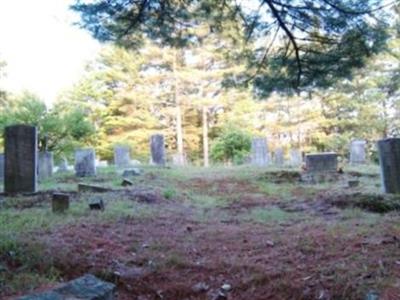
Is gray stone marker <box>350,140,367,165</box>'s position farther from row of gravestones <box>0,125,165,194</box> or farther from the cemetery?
row of gravestones <box>0,125,165,194</box>

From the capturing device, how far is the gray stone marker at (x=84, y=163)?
14.2 m

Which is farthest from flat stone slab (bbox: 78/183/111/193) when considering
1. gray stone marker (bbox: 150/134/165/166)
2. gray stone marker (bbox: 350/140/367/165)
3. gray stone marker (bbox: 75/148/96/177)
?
gray stone marker (bbox: 350/140/367/165)

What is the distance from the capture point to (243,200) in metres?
9.38

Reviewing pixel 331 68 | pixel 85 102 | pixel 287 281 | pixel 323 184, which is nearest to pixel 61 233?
pixel 287 281

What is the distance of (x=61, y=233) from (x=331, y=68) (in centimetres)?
433

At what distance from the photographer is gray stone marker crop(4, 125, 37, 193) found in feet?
30.2

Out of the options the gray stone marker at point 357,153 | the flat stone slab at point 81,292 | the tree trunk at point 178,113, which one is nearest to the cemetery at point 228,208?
the flat stone slab at point 81,292

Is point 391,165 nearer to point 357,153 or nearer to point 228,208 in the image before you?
point 228,208

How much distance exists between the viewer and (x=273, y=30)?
22.5ft

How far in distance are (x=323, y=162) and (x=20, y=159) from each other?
8.39 m

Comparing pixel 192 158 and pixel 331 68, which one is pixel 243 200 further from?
pixel 192 158

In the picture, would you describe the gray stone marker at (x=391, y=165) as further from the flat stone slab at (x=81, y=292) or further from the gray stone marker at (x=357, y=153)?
the gray stone marker at (x=357, y=153)

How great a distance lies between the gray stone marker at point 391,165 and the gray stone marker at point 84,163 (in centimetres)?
826

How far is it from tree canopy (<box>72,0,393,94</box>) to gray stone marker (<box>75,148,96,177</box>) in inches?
300
